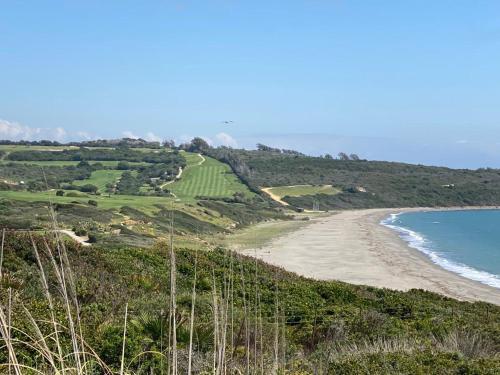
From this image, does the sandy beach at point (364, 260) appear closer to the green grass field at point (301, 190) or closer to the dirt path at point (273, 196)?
the dirt path at point (273, 196)

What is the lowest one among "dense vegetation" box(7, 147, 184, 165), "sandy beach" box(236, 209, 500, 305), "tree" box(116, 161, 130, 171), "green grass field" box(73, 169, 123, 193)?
"sandy beach" box(236, 209, 500, 305)

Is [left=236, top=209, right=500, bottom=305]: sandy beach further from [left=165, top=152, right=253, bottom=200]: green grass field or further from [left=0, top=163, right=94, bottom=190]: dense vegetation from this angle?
[left=0, top=163, right=94, bottom=190]: dense vegetation

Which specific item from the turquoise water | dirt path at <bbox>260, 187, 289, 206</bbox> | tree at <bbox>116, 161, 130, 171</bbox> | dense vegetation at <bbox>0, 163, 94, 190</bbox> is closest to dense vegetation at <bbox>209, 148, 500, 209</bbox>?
dirt path at <bbox>260, 187, 289, 206</bbox>

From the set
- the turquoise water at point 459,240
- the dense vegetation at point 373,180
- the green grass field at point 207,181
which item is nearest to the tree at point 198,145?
the dense vegetation at point 373,180

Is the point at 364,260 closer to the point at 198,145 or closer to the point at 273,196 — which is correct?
the point at 273,196

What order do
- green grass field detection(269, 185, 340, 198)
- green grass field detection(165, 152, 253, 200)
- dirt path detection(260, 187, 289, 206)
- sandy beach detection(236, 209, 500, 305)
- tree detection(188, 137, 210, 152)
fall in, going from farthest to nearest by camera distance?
tree detection(188, 137, 210, 152), green grass field detection(269, 185, 340, 198), dirt path detection(260, 187, 289, 206), green grass field detection(165, 152, 253, 200), sandy beach detection(236, 209, 500, 305)
